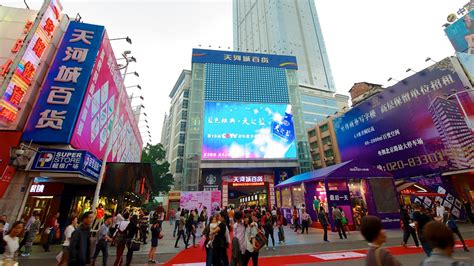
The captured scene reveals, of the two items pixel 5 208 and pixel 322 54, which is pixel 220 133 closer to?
pixel 5 208

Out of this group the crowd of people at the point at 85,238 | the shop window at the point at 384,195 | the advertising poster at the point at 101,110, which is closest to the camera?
the crowd of people at the point at 85,238

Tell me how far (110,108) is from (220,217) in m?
14.8

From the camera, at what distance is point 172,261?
8055 millimetres

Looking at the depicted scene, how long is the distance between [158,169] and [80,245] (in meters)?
34.1

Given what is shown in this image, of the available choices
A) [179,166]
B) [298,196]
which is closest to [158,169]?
[179,166]

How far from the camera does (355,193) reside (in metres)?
16.1

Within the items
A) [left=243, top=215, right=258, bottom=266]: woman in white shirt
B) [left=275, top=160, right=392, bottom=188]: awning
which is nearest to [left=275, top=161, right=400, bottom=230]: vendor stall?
[left=275, top=160, right=392, bottom=188]: awning

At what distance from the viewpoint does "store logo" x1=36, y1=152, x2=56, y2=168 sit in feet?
34.1

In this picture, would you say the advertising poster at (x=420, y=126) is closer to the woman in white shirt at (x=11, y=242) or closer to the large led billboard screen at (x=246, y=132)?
the large led billboard screen at (x=246, y=132)

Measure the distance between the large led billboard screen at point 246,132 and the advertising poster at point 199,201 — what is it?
7137mm

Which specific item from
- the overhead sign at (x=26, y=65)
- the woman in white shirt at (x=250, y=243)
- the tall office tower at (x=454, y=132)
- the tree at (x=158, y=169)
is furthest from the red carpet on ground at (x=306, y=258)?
the tree at (x=158, y=169)

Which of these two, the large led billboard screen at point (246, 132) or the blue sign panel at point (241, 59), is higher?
the blue sign panel at point (241, 59)

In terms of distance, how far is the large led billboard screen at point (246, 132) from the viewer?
111ft

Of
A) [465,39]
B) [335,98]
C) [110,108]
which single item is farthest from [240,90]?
[335,98]
